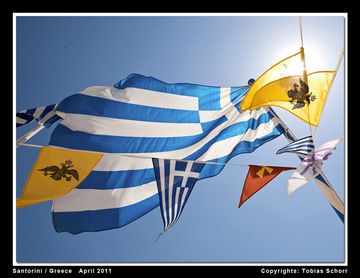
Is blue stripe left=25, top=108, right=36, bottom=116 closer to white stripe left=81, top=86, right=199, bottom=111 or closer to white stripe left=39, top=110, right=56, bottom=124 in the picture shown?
white stripe left=39, top=110, right=56, bottom=124

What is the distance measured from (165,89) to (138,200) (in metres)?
2.46

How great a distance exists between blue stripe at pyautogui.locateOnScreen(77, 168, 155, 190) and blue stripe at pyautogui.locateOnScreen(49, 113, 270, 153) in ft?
1.60

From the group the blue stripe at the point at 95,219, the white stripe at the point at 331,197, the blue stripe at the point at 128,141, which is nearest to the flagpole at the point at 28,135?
the blue stripe at the point at 128,141

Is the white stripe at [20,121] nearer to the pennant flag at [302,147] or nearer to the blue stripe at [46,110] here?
the blue stripe at [46,110]

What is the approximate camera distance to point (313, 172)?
27.8 feet

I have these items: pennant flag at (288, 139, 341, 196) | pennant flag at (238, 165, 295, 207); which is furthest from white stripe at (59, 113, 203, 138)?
pennant flag at (288, 139, 341, 196)

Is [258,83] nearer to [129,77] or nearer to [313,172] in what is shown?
[313,172]

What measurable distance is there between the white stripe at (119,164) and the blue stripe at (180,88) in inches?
61.1

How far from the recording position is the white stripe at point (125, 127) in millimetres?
10141

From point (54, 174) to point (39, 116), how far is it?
1.35 metres

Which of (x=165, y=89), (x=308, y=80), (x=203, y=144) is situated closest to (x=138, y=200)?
(x=203, y=144)

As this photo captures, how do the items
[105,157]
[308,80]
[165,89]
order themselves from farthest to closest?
[165,89] < [105,157] < [308,80]

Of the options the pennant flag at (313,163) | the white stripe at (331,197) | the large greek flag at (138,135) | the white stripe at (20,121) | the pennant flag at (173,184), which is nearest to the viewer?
the white stripe at (331,197)

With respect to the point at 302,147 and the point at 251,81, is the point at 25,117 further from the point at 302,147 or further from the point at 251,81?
the point at 302,147
